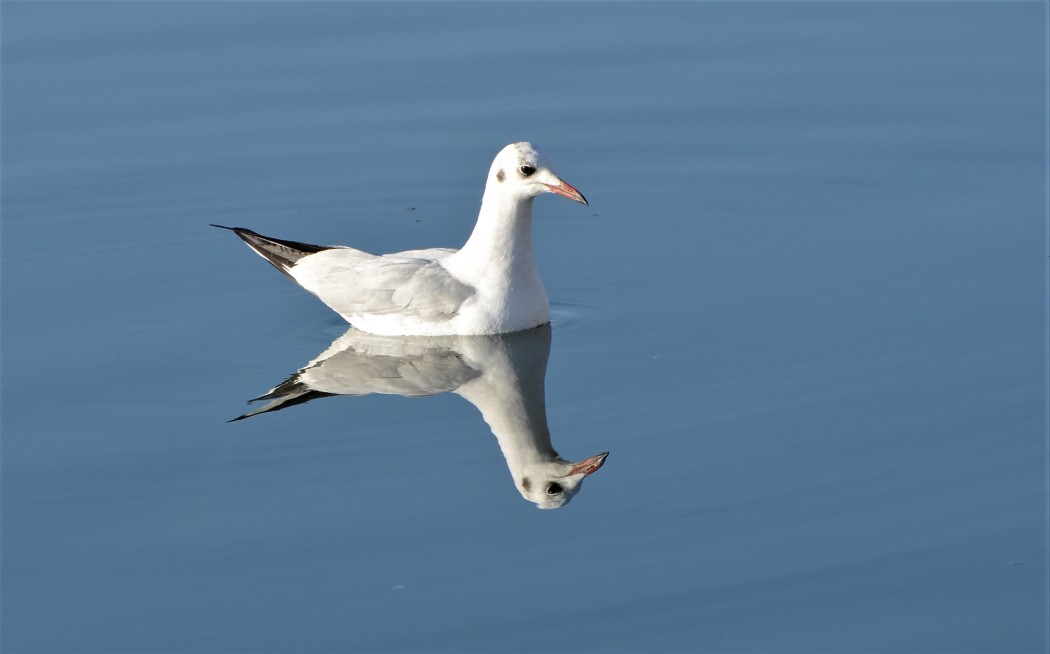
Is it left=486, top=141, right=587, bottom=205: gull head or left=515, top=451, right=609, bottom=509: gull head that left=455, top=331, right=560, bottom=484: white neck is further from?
left=486, top=141, right=587, bottom=205: gull head

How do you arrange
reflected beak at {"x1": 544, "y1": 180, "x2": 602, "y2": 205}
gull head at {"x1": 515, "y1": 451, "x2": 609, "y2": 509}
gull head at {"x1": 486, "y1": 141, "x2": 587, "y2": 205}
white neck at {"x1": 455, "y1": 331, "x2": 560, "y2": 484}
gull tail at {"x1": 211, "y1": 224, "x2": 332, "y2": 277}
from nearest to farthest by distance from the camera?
gull head at {"x1": 515, "y1": 451, "x2": 609, "y2": 509}
white neck at {"x1": 455, "y1": 331, "x2": 560, "y2": 484}
reflected beak at {"x1": 544, "y1": 180, "x2": 602, "y2": 205}
gull head at {"x1": 486, "y1": 141, "x2": 587, "y2": 205}
gull tail at {"x1": 211, "y1": 224, "x2": 332, "y2": 277}

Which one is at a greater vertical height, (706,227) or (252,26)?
(252,26)

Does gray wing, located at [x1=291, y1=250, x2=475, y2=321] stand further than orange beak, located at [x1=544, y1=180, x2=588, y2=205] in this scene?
Yes

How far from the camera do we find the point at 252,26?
1495 cm

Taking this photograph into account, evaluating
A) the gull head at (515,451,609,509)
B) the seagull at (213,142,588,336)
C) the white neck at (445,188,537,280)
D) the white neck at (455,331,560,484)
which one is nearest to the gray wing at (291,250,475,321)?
the seagull at (213,142,588,336)

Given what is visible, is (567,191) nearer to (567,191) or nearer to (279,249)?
(567,191)

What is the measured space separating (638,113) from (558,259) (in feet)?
7.87

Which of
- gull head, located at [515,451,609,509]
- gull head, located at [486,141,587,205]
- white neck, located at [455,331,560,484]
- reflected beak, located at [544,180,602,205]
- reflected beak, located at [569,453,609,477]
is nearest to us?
gull head, located at [515,451,609,509]

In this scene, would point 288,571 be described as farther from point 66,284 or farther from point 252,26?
point 252,26

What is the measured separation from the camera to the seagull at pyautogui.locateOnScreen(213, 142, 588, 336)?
10016mm

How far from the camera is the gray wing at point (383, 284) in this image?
10.0 m

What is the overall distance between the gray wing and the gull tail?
55mm

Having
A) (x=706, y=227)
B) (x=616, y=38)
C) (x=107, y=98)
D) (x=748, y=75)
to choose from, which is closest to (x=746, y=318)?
(x=706, y=227)

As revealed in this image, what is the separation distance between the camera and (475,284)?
10086mm
